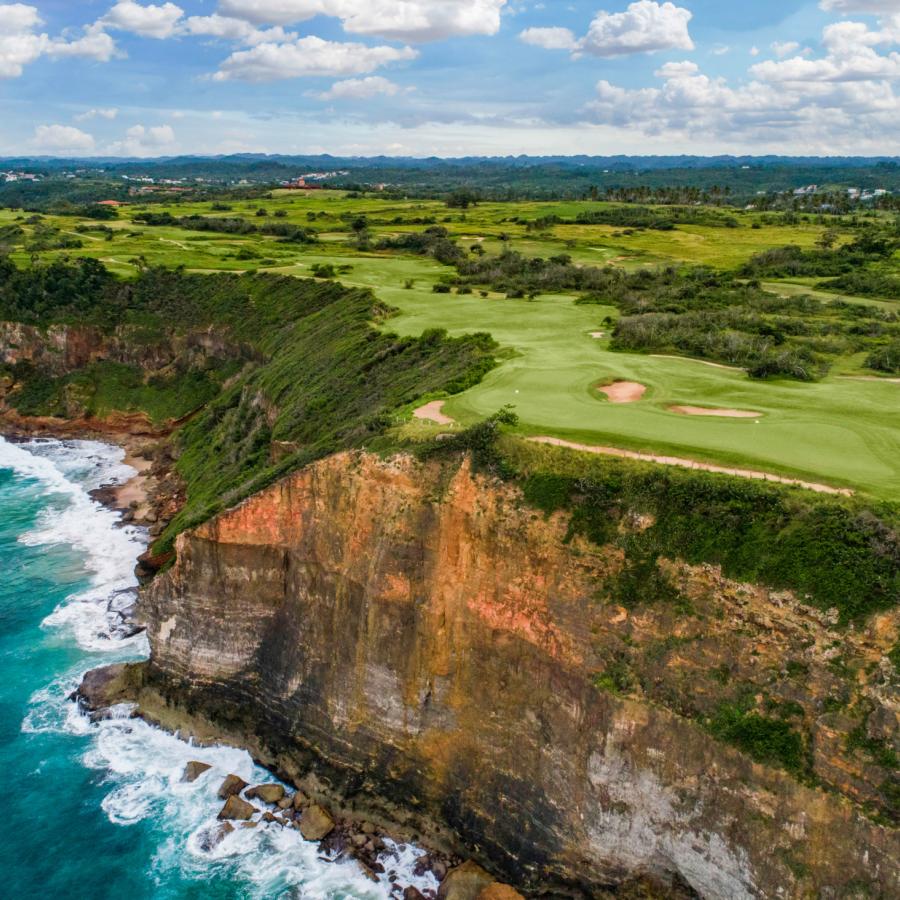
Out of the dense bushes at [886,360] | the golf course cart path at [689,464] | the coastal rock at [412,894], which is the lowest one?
the coastal rock at [412,894]

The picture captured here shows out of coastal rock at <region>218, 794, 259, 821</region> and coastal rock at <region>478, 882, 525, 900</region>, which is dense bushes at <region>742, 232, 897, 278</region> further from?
coastal rock at <region>218, 794, 259, 821</region>

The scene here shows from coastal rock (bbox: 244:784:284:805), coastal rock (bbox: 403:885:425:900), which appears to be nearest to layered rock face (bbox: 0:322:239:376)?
coastal rock (bbox: 244:784:284:805)

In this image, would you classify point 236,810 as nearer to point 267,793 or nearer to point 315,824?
point 267,793

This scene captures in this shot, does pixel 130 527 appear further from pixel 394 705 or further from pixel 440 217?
pixel 440 217

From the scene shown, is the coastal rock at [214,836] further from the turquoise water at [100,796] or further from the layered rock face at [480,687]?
the layered rock face at [480,687]


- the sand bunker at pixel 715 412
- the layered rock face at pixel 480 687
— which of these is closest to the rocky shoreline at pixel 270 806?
the layered rock face at pixel 480 687

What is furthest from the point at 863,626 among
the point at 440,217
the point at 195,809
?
the point at 440,217
